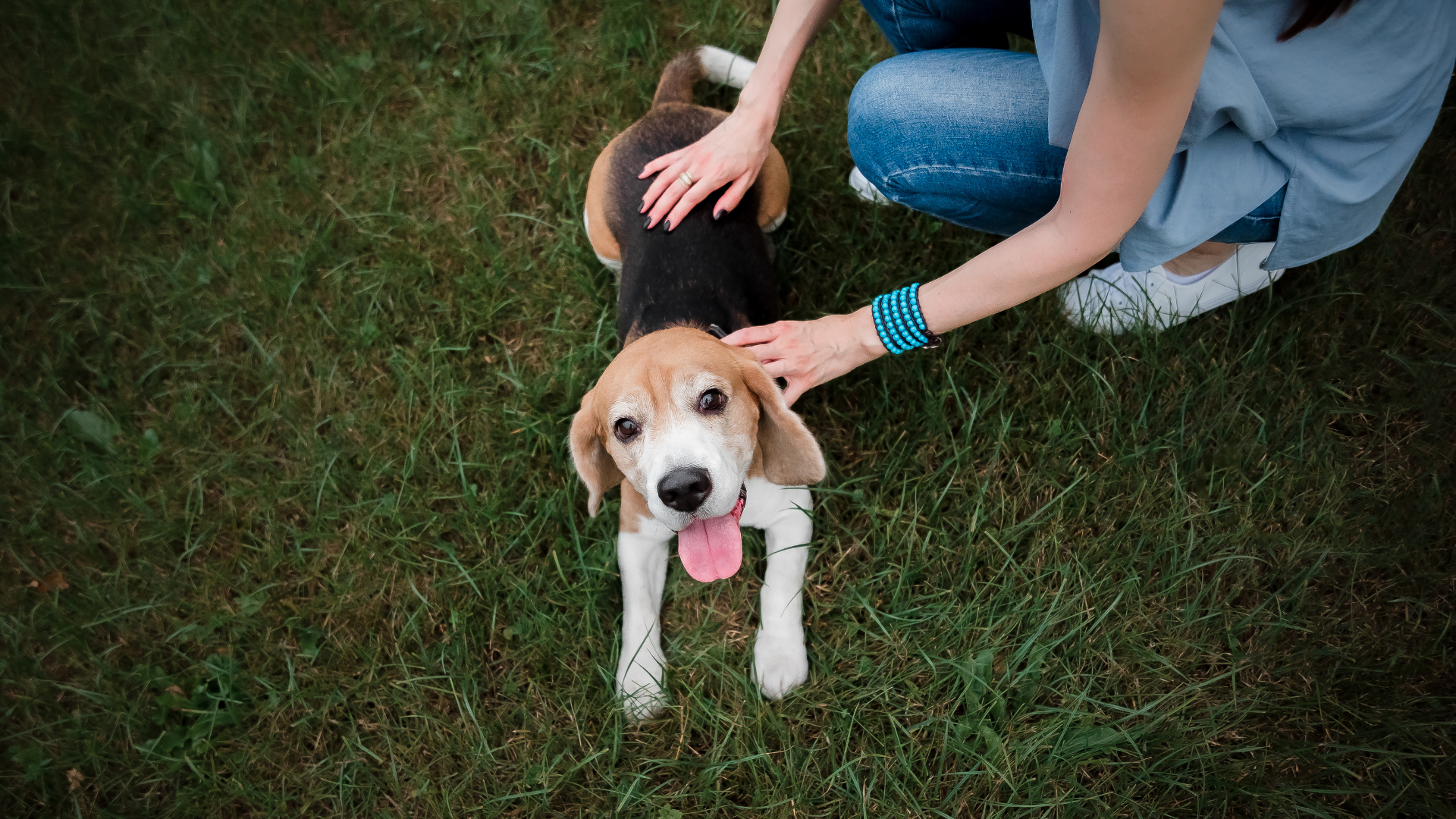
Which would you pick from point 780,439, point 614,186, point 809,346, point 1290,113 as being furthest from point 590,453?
point 1290,113

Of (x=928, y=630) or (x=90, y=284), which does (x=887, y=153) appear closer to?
(x=928, y=630)

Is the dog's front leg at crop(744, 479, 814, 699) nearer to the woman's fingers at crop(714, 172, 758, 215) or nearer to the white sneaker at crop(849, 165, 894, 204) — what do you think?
the woman's fingers at crop(714, 172, 758, 215)

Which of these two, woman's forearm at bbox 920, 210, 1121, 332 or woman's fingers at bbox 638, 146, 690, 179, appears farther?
woman's fingers at bbox 638, 146, 690, 179

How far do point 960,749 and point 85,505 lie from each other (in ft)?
12.2

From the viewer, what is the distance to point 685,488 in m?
2.19

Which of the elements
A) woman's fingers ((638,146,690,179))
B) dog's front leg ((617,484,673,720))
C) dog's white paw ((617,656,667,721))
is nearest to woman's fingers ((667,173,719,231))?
woman's fingers ((638,146,690,179))

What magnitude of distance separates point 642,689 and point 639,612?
0.26 meters

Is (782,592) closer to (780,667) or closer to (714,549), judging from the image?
(780,667)

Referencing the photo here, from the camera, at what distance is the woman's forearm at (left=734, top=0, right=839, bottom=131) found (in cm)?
285

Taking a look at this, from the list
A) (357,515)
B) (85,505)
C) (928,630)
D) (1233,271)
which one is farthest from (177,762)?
(1233,271)

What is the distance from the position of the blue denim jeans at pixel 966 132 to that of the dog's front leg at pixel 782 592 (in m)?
1.17

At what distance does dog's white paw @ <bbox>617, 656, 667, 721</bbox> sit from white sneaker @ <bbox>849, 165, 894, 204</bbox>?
85.1 inches

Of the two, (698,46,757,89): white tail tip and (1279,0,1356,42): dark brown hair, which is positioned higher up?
(1279,0,1356,42): dark brown hair

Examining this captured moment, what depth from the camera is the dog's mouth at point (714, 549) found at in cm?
250
